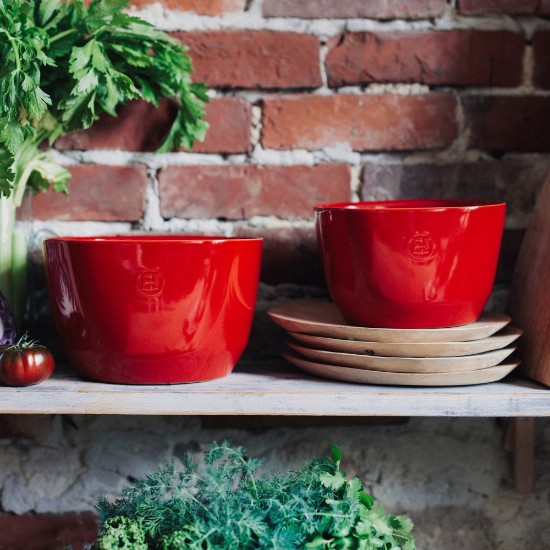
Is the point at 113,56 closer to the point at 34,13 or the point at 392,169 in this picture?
the point at 34,13

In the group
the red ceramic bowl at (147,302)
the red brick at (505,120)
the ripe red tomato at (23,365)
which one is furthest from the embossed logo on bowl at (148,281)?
the red brick at (505,120)

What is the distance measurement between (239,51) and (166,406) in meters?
0.47

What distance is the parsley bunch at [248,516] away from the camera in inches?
26.0

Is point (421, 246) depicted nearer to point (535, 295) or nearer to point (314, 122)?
point (535, 295)

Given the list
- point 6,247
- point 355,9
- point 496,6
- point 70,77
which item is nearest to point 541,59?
point 496,6

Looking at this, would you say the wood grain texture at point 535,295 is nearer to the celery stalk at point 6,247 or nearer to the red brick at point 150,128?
the red brick at point 150,128

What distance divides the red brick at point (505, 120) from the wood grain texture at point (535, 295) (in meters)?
0.12

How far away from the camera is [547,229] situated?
2.60 ft

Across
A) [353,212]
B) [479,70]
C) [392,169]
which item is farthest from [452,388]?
[479,70]

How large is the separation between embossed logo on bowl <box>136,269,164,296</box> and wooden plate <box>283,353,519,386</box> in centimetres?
19

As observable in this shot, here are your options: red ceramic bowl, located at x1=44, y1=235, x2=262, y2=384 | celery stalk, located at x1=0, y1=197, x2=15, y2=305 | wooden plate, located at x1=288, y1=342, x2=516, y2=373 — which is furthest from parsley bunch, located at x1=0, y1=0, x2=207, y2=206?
wooden plate, located at x1=288, y1=342, x2=516, y2=373

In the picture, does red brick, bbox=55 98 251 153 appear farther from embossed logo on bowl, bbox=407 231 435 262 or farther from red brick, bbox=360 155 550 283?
embossed logo on bowl, bbox=407 231 435 262

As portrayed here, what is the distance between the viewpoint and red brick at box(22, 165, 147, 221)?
2.97ft

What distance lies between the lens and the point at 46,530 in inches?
36.5
